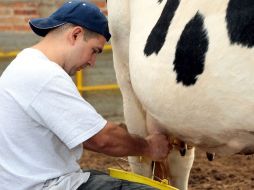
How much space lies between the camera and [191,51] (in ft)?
7.04

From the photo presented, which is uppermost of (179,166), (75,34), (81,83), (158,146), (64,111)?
(75,34)

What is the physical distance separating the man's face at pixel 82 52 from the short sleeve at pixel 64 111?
15cm

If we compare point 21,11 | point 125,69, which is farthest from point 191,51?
point 21,11

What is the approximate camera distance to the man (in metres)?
2.09

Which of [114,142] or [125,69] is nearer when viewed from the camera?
[114,142]

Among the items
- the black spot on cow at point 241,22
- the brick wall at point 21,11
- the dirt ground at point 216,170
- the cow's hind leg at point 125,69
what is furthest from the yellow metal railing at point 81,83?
the black spot on cow at point 241,22

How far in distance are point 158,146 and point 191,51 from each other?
→ 46 centimetres

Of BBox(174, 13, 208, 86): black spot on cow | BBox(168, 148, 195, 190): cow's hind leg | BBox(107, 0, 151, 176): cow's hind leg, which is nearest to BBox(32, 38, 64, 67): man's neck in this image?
BBox(174, 13, 208, 86): black spot on cow

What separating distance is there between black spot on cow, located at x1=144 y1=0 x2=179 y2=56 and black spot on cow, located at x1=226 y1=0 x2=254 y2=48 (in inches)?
13.8

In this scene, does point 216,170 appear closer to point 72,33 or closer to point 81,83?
point 81,83

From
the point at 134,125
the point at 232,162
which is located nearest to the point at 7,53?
the point at 232,162

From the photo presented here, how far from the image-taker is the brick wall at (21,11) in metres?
5.30

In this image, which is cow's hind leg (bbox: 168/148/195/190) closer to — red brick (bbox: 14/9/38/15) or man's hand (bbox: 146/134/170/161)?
man's hand (bbox: 146/134/170/161)

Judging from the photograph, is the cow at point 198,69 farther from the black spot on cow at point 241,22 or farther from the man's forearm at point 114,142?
the man's forearm at point 114,142
